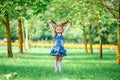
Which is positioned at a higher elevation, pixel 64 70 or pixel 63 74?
pixel 63 74

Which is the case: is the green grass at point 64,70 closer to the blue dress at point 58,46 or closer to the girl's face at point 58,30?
the blue dress at point 58,46

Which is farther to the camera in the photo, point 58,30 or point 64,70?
point 64,70

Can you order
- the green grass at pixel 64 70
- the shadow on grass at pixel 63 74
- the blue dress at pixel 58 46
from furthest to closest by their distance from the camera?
the blue dress at pixel 58 46, the green grass at pixel 64 70, the shadow on grass at pixel 63 74

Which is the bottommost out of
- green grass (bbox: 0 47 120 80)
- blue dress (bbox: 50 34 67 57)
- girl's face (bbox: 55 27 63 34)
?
green grass (bbox: 0 47 120 80)

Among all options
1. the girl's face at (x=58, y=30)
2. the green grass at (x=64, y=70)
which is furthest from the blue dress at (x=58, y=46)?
the green grass at (x=64, y=70)

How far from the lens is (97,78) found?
14.9 metres

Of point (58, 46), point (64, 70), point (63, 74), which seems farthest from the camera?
point (64, 70)

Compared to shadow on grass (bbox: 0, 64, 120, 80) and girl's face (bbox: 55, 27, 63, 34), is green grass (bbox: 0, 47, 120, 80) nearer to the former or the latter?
shadow on grass (bbox: 0, 64, 120, 80)

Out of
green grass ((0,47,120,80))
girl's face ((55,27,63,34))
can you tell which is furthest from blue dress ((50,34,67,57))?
green grass ((0,47,120,80))

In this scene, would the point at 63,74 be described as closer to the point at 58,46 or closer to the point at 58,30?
the point at 58,46

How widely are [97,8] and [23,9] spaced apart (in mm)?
6613

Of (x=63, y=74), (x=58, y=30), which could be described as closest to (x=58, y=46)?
(x=58, y=30)

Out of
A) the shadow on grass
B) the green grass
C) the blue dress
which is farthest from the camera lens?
the blue dress

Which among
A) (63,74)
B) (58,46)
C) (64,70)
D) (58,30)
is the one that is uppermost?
(58,30)
